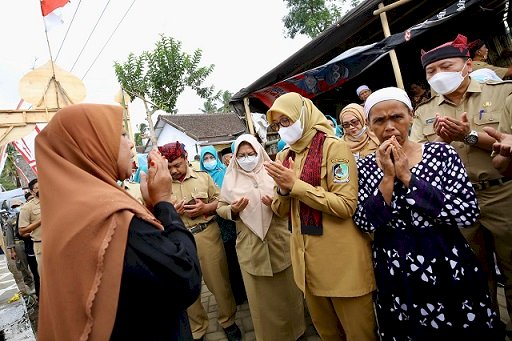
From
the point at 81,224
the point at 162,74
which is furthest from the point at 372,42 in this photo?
the point at 162,74

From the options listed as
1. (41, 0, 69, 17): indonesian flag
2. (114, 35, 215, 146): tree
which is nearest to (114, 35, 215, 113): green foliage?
(114, 35, 215, 146): tree

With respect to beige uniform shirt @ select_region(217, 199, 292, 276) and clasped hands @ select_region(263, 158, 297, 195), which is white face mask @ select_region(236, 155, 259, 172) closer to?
beige uniform shirt @ select_region(217, 199, 292, 276)

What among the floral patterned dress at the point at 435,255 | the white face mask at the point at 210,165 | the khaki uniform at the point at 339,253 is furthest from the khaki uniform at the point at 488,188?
the white face mask at the point at 210,165

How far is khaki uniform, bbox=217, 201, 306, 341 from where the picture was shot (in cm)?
261

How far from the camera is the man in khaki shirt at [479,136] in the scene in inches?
77.2

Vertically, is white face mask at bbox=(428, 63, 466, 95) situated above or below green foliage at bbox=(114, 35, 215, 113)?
below

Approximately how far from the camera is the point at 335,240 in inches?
74.6

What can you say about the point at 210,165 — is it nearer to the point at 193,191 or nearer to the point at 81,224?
the point at 193,191

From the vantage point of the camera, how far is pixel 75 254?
41.6 inches

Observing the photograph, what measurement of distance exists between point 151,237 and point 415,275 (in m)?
1.39

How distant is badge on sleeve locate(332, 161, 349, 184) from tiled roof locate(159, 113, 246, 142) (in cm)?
2303

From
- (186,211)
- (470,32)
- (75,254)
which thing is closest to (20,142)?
(186,211)

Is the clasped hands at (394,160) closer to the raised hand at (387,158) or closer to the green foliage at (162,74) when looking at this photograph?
the raised hand at (387,158)

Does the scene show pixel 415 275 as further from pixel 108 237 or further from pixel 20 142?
pixel 20 142
